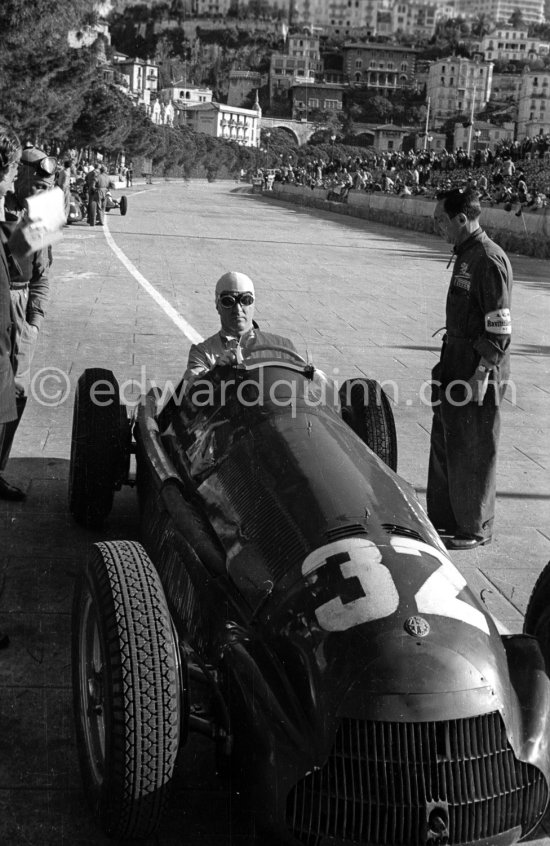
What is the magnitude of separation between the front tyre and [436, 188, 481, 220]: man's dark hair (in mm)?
3172

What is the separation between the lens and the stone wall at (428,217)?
88.1ft

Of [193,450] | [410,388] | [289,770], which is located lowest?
[410,388]

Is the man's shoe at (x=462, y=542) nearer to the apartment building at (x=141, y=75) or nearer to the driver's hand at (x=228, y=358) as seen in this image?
the driver's hand at (x=228, y=358)

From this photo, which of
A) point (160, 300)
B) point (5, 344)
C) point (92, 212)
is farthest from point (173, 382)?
point (92, 212)

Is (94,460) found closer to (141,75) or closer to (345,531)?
(345,531)

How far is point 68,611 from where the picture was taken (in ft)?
16.3

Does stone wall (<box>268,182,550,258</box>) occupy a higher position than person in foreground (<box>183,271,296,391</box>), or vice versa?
person in foreground (<box>183,271,296,391</box>)

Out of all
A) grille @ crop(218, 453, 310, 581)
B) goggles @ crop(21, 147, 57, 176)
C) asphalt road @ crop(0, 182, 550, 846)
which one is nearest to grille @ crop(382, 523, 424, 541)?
grille @ crop(218, 453, 310, 581)

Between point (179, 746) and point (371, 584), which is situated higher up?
point (371, 584)

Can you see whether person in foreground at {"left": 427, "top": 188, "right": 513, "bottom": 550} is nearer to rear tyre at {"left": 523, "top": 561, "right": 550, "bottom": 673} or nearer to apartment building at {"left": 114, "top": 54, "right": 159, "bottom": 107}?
rear tyre at {"left": 523, "top": 561, "right": 550, "bottom": 673}

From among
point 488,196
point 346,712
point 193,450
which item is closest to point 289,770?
point 346,712

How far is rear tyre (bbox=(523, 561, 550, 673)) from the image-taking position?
3902 millimetres

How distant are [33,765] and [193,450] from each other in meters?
1.60

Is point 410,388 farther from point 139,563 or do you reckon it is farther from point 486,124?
point 486,124
